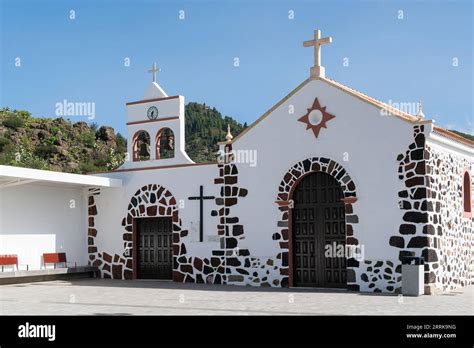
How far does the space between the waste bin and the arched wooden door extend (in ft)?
5.91

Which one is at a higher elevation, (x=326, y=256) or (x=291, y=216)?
(x=291, y=216)

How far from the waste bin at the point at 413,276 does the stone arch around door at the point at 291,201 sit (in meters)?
1.40

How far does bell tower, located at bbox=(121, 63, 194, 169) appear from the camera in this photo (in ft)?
61.6

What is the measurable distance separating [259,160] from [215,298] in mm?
4542

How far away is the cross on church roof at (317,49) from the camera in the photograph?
1605cm

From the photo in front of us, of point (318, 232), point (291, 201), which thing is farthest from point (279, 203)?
point (318, 232)

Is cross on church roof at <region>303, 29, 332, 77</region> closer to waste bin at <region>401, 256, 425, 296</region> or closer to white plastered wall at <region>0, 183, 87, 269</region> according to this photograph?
waste bin at <region>401, 256, 425, 296</region>

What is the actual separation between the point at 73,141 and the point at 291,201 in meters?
37.2

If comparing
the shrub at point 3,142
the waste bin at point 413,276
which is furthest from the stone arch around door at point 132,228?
the shrub at point 3,142

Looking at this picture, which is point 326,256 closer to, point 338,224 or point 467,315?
point 338,224

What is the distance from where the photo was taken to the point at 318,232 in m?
15.8

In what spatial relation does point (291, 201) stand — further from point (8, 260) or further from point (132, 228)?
point (8, 260)
